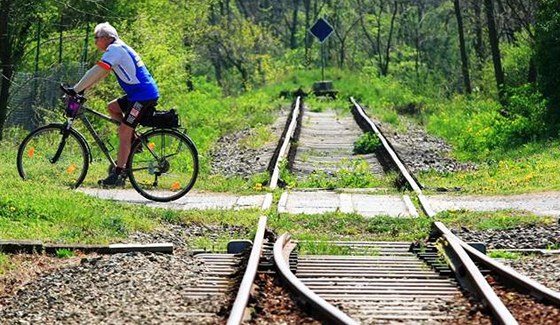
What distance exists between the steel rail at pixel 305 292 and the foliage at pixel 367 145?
11374 mm

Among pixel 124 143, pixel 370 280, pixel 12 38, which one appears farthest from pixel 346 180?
pixel 12 38

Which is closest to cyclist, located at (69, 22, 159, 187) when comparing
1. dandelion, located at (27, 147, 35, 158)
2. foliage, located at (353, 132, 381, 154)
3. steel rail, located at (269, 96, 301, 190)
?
dandelion, located at (27, 147, 35, 158)

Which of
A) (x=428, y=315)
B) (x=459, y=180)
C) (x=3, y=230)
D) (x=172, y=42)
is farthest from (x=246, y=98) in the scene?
(x=428, y=315)

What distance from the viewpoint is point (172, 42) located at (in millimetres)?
34531

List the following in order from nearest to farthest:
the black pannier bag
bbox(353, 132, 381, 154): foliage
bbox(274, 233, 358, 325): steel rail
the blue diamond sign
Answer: bbox(274, 233, 358, 325): steel rail < the black pannier bag < bbox(353, 132, 381, 154): foliage < the blue diamond sign

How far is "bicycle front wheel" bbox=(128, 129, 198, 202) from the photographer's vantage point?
41.3 ft

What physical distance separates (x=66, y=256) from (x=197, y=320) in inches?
106

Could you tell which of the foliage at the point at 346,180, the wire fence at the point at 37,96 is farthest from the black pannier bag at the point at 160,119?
the wire fence at the point at 37,96

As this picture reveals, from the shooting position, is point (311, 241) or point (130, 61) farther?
point (130, 61)

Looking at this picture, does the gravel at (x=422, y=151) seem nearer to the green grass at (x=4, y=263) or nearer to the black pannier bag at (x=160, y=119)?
the black pannier bag at (x=160, y=119)

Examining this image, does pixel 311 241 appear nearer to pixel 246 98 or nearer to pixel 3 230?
pixel 3 230

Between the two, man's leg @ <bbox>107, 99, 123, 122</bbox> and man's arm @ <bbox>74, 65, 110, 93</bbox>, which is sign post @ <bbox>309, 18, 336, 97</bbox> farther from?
man's arm @ <bbox>74, 65, 110, 93</bbox>

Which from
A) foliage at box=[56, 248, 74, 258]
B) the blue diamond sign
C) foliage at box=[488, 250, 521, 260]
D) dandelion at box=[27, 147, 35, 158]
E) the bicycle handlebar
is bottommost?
foliage at box=[488, 250, 521, 260]

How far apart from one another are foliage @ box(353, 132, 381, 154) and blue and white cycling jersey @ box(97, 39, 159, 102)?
843 centimetres
